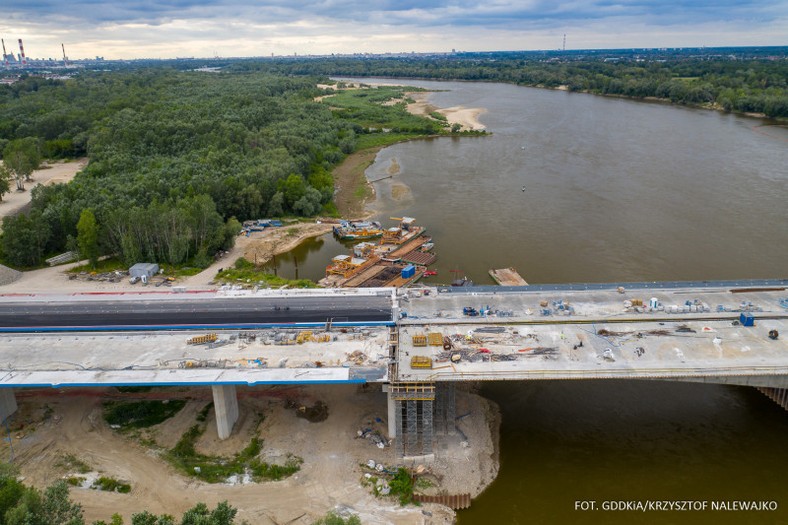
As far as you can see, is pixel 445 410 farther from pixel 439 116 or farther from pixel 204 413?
pixel 439 116

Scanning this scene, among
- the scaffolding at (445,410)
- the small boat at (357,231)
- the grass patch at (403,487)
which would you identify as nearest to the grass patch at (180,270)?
the small boat at (357,231)

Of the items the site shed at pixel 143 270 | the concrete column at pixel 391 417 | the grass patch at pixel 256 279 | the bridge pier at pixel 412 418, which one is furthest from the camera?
the site shed at pixel 143 270

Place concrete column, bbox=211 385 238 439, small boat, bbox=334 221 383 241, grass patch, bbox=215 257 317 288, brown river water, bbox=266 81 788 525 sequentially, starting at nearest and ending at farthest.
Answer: brown river water, bbox=266 81 788 525, concrete column, bbox=211 385 238 439, grass patch, bbox=215 257 317 288, small boat, bbox=334 221 383 241

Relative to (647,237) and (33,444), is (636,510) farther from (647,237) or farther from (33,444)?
(647,237)

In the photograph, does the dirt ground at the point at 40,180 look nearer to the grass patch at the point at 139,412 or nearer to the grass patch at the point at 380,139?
the grass patch at the point at 139,412

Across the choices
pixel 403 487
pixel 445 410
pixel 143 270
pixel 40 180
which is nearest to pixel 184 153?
pixel 40 180

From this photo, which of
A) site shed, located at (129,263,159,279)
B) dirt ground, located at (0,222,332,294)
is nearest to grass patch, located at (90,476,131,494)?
dirt ground, located at (0,222,332,294)

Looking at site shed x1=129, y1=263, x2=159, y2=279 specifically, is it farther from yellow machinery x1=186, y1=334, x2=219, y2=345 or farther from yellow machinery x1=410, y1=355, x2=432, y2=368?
yellow machinery x1=410, y1=355, x2=432, y2=368
